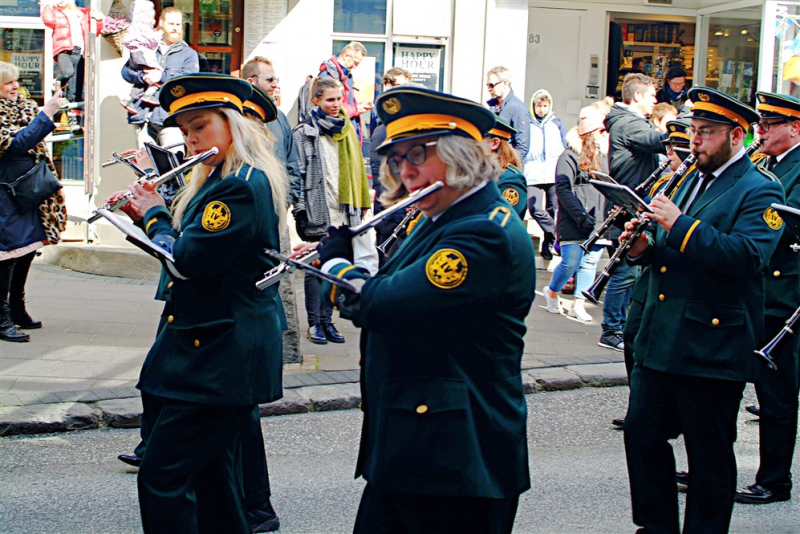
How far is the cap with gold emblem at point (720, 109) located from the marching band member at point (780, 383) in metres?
0.98

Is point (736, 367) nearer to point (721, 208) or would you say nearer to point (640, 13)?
point (721, 208)

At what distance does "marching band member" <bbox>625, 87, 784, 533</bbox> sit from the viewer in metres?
4.64

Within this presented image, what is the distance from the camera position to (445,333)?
3.28 m

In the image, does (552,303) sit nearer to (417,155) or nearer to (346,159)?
(346,159)

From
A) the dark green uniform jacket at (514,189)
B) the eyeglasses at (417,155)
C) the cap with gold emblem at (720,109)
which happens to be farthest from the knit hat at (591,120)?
the eyeglasses at (417,155)

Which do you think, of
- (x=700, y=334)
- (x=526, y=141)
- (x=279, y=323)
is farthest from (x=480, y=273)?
(x=526, y=141)

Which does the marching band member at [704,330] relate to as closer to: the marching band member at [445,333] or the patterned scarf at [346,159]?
the marching band member at [445,333]

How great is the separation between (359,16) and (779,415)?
8.76 metres

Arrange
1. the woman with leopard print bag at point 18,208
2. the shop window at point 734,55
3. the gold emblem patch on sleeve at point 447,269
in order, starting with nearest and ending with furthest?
the gold emblem patch on sleeve at point 447,269 < the woman with leopard print bag at point 18,208 < the shop window at point 734,55

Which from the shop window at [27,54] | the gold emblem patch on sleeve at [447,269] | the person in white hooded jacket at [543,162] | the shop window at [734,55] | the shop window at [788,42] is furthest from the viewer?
the shop window at [734,55]

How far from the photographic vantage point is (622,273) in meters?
9.22

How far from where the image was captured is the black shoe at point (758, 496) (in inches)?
224

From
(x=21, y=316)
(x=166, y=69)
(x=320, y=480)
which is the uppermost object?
(x=166, y=69)

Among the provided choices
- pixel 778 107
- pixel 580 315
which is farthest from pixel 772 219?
pixel 580 315
